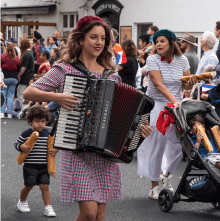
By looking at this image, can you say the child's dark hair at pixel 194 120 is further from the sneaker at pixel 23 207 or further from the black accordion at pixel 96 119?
the black accordion at pixel 96 119

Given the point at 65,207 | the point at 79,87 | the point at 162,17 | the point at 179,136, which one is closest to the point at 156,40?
the point at 179,136

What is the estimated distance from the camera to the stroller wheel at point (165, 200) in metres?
5.14

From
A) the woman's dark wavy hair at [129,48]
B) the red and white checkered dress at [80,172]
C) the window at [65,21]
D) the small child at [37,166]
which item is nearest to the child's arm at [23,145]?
the small child at [37,166]

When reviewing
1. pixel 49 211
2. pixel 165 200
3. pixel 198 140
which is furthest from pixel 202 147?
pixel 49 211

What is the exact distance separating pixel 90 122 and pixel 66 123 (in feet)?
0.55

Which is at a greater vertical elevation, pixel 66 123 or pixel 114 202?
pixel 66 123

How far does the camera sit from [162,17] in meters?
17.2

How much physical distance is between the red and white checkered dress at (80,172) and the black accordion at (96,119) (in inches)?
6.8

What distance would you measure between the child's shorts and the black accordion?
5.52ft

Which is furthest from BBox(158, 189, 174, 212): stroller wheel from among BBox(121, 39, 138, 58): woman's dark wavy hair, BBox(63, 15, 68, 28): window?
BBox(63, 15, 68, 28): window

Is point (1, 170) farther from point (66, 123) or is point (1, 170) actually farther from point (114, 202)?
point (66, 123)

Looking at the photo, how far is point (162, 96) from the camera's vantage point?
578cm

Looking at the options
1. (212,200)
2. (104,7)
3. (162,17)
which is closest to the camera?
(212,200)

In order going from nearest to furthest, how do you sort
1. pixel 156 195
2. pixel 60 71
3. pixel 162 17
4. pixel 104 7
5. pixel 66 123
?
1. pixel 66 123
2. pixel 60 71
3. pixel 156 195
4. pixel 162 17
5. pixel 104 7
